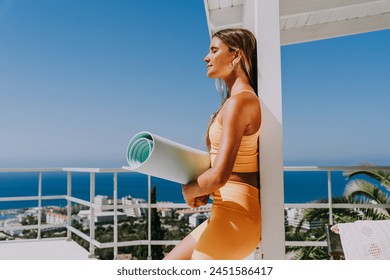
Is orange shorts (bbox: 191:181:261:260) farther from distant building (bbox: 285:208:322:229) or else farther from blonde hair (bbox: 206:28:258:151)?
distant building (bbox: 285:208:322:229)

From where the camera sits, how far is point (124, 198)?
2758 mm

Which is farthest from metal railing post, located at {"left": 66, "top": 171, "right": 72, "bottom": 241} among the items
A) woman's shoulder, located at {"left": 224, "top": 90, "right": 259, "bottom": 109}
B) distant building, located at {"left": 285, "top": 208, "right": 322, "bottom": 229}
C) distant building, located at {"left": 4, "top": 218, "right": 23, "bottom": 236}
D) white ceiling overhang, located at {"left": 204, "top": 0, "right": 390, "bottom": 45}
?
woman's shoulder, located at {"left": 224, "top": 90, "right": 259, "bottom": 109}

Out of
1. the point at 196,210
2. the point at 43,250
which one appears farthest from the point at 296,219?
the point at 43,250

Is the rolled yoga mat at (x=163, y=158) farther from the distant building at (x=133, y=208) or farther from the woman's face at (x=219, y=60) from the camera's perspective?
the distant building at (x=133, y=208)

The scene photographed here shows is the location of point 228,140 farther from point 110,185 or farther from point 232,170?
point 110,185

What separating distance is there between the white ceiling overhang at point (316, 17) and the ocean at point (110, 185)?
3.12 feet

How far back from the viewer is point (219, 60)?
43.3 inches

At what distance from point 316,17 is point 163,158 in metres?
1.67

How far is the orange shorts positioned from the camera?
1.08 metres

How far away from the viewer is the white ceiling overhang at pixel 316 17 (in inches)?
71.6

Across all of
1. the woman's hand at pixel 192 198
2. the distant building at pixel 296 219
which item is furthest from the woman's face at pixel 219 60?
the distant building at pixel 296 219

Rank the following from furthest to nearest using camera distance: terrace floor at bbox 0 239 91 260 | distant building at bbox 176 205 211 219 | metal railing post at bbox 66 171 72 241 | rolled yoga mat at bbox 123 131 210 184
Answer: metal railing post at bbox 66 171 72 241
terrace floor at bbox 0 239 91 260
distant building at bbox 176 205 211 219
rolled yoga mat at bbox 123 131 210 184
